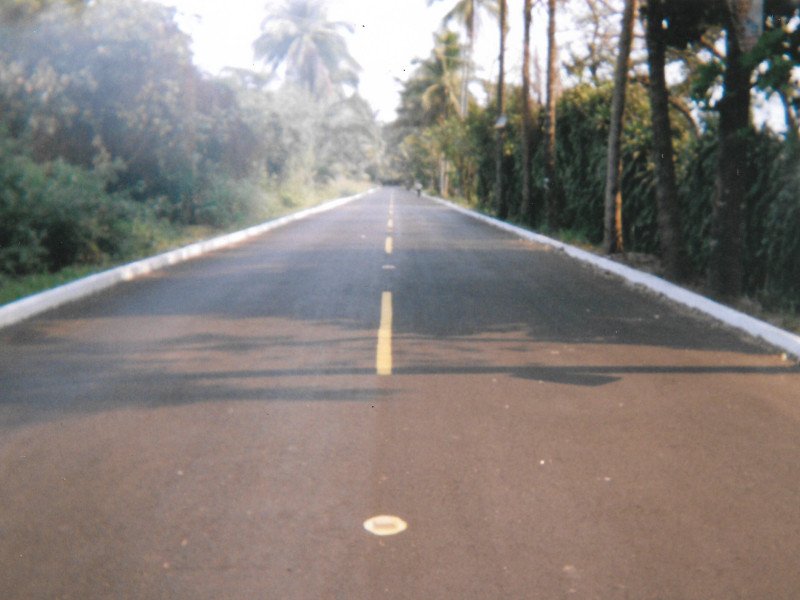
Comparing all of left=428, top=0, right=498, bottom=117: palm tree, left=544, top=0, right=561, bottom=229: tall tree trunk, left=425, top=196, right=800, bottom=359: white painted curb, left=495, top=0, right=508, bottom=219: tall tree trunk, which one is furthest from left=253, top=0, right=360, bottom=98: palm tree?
left=425, top=196, right=800, bottom=359: white painted curb

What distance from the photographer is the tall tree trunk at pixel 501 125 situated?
3788 cm

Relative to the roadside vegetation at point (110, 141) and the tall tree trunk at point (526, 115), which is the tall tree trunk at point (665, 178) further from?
the tall tree trunk at point (526, 115)

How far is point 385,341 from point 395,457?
378cm

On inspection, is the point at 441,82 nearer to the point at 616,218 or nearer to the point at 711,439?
the point at 616,218

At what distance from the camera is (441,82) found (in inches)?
2832

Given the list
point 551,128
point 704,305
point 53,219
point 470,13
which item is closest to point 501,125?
point 551,128

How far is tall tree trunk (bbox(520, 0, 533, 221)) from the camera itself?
3109 centimetres

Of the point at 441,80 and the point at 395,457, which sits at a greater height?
the point at 441,80

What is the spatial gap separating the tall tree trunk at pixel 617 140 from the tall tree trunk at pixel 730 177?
223 inches

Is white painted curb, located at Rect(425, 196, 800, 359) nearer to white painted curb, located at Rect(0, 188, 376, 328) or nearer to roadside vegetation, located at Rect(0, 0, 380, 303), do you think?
white painted curb, located at Rect(0, 188, 376, 328)

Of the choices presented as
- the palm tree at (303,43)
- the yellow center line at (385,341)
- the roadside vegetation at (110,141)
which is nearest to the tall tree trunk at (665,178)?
the yellow center line at (385,341)

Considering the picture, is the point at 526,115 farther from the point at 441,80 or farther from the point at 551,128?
the point at 441,80

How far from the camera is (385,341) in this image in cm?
944

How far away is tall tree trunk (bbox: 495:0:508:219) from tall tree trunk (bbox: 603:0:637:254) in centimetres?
1663
